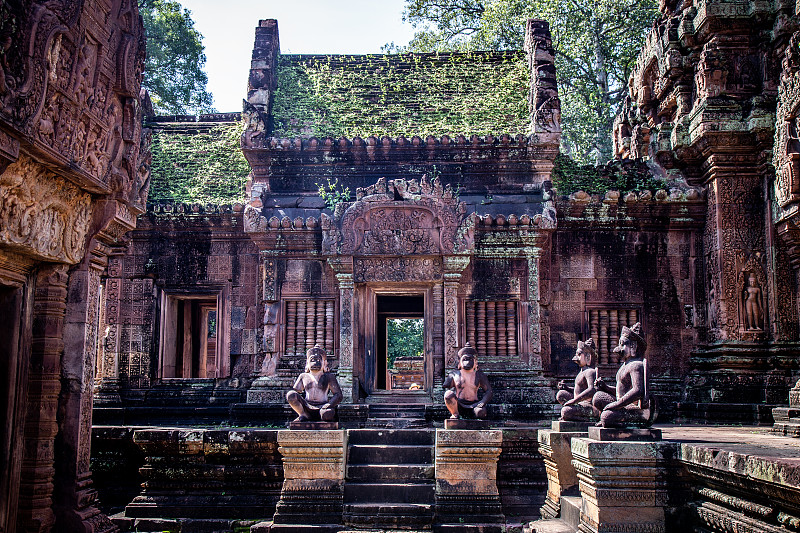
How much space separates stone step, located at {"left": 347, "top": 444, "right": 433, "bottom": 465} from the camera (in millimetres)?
8523

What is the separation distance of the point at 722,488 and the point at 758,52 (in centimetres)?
863

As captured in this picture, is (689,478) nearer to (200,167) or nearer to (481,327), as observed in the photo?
(481,327)

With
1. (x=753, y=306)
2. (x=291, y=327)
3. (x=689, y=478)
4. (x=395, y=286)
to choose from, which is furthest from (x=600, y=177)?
(x=689, y=478)

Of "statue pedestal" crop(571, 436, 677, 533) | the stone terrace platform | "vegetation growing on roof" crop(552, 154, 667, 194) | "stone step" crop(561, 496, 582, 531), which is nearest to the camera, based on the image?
the stone terrace platform

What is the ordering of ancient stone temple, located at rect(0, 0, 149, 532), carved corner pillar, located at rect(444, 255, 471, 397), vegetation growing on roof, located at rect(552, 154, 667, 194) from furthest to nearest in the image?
1. vegetation growing on roof, located at rect(552, 154, 667, 194)
2. carved corner pillar, located at rect(444, 255, 471, 397)
3. ancient stone temple, located at rect(0, 0, 149, 532)

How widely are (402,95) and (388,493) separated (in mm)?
8782

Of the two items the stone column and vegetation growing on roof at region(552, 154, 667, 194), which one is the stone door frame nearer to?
vegetation growing on roof at region(552, 154, 667, 194)

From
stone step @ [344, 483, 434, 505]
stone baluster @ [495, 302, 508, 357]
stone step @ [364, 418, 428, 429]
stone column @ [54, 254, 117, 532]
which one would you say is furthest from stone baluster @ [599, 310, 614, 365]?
stone column @ [54, 254, 117, 532]

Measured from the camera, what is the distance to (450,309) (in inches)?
421

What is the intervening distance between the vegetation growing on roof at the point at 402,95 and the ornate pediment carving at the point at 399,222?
2.50 meters

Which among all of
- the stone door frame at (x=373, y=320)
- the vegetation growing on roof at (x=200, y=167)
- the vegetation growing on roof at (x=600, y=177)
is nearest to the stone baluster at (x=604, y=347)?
the vegetation growing on roof at (x=600, y=177)

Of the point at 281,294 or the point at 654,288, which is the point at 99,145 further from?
the point at 654,288

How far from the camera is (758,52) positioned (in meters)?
11.0

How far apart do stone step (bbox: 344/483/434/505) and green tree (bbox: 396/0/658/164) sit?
45.8 ft
